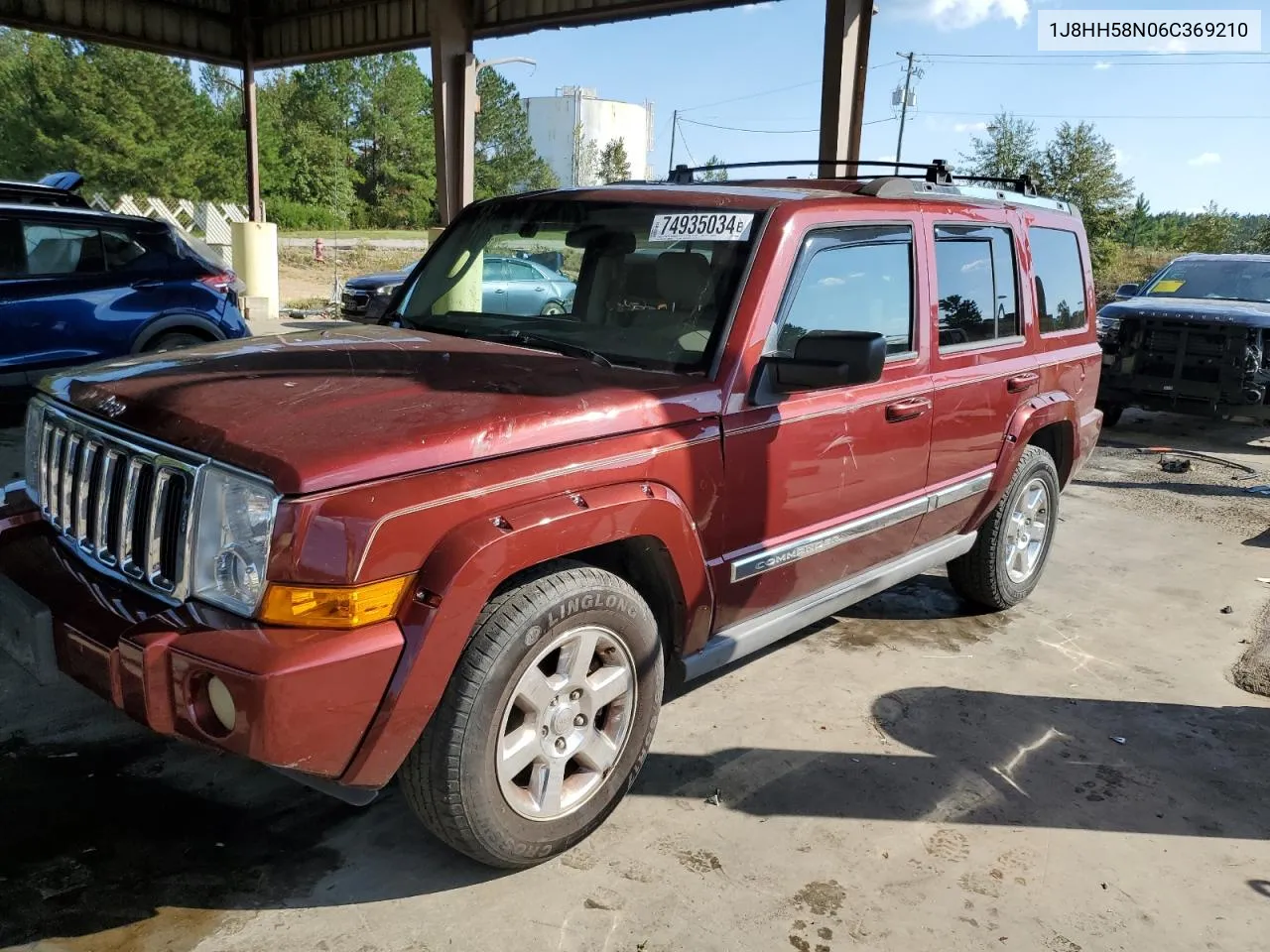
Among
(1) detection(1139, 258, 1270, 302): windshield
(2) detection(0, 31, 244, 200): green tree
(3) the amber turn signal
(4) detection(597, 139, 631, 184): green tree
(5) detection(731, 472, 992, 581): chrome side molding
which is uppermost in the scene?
(4) detection(597, 139, 631, 184): green tree

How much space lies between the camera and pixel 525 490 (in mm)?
2465

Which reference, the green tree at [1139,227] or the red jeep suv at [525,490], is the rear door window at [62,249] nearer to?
the red jeep suv at [525,490]

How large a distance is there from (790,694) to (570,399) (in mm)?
1793

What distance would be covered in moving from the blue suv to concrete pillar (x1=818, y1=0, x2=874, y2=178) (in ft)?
17.7

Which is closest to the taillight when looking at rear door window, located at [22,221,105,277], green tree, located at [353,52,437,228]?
rear door window, located at [22,221,105,277]

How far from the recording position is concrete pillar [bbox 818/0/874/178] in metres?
8.68

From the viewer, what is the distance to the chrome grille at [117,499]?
237 cm

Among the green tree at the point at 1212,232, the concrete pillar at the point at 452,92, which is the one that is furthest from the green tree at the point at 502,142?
the concrete pillar at the point at 452,92

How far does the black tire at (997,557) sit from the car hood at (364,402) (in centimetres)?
223

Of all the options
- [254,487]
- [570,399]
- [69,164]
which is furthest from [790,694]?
[69,164]

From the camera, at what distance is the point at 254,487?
87.7 inches

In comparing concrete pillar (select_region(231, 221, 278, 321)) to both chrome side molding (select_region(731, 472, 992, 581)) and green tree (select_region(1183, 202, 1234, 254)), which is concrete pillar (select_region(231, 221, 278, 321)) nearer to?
chrome side molding (select_region(731, 472, 992, 581))

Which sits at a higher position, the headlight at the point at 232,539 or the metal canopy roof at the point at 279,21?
the metal canopy roof at the point at 279,21

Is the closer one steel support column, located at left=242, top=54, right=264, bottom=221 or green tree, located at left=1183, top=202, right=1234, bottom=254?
steel support column, located at left=242, top=54, right=264, bottom=221
